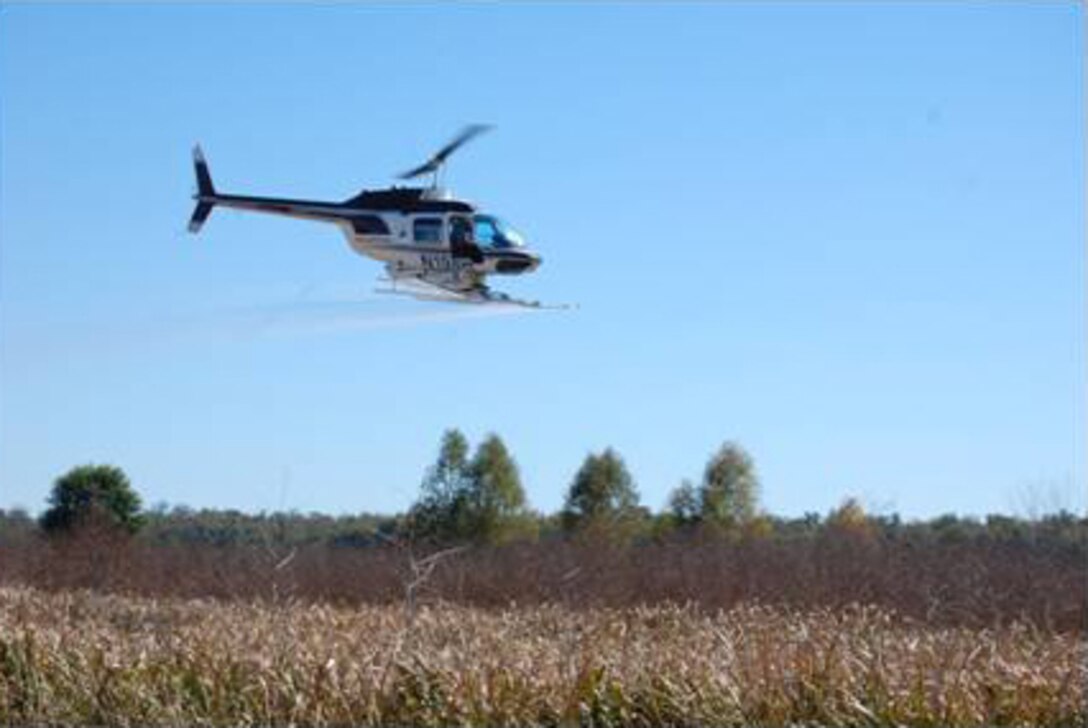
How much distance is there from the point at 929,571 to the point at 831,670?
27.6 metres

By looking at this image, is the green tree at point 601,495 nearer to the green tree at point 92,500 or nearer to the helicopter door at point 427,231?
the green tree at point 92,500

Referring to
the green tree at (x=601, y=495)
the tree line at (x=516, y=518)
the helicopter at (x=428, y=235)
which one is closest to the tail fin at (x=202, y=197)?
the helicopter at (x=428, y=235)

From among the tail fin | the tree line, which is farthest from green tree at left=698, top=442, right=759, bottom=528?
the tail fin

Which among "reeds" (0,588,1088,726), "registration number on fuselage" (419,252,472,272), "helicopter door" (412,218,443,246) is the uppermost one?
"helicopter door" (412,218,443,246)

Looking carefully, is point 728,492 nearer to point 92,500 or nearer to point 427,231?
point 92,500

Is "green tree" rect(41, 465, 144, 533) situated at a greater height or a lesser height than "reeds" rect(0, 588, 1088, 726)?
greater

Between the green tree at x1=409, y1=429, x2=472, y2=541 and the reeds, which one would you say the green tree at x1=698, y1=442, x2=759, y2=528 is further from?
the reeds

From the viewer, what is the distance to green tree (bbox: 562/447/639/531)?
73062 mm

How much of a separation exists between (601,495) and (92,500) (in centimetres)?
1962

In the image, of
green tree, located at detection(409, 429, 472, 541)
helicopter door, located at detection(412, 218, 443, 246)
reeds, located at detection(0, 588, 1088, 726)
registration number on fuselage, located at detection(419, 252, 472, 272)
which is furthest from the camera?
green tree, located at detection(409, 429, 472, 541)

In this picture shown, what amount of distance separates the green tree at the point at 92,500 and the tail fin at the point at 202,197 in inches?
1664

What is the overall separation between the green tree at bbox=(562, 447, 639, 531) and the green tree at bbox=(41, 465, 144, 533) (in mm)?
16404

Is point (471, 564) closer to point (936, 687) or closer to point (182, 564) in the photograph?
point (182, 564)

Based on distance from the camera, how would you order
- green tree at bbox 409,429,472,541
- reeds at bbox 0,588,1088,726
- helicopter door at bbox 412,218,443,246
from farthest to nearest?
green tree at bbox 409,429,472,541
helicopter door at bbox 412,218,443,246
reeds at bbox 0,588,1088,726
